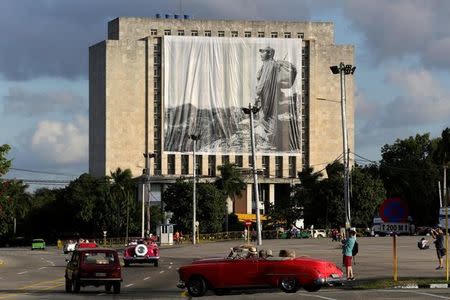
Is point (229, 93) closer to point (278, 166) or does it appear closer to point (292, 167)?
point (278, 166)

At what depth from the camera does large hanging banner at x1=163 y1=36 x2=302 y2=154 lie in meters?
172

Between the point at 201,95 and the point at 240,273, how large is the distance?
468 feet

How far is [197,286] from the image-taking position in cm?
3039

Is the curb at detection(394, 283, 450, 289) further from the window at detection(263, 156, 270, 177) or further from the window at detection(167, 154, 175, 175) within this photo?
the window at detection(167, 154, 175, 175)

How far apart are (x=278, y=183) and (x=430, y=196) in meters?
33.6

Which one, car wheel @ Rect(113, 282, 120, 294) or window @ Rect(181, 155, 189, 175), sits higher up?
window @ Rect(181, 155, 189, 175)

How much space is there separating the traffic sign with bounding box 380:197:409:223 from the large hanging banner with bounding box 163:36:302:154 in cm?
13917

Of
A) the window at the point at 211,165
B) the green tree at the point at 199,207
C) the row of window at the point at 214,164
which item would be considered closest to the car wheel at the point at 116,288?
the green tree at the point at 199,207

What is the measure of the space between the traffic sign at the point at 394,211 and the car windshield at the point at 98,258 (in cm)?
875

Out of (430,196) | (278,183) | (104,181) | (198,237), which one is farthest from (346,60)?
(198,237)

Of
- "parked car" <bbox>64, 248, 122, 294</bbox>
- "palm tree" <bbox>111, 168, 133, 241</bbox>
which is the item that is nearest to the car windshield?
"parked car" <bbox>64, 248, 122, 294</bbox>

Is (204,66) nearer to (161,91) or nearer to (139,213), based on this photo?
(161,91)

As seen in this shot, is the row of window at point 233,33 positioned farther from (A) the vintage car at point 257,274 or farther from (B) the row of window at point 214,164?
(A) the vintage car at point 257,274

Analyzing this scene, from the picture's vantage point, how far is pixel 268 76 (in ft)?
574
